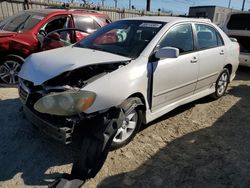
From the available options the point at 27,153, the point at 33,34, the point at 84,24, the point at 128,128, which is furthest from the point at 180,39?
the point at 33,34

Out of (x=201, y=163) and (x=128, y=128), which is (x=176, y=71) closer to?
(x=128, y=128)

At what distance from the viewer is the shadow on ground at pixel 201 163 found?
3006mm

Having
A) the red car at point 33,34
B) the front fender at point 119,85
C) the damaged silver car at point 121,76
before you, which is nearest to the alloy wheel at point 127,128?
the damaged silver car at point 121,76

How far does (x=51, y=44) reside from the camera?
223 inches

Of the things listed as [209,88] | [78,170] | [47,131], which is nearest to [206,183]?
[78,170]

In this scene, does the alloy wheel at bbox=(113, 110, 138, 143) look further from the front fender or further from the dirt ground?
the front fender

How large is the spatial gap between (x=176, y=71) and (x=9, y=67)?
3781mm

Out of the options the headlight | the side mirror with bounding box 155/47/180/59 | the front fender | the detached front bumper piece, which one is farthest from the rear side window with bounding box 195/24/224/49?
the detached front bumper piece

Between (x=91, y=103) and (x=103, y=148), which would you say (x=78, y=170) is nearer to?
(x=103, y=148)

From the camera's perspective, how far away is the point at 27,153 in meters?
3.40

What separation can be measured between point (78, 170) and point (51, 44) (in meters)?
3.59

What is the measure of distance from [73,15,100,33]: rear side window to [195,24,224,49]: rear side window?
305cm

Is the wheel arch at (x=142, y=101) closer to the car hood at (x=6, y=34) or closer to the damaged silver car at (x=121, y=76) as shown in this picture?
the damaged silver car at (x=121, y=76)

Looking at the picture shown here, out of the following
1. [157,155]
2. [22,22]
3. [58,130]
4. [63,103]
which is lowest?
[157,155]
